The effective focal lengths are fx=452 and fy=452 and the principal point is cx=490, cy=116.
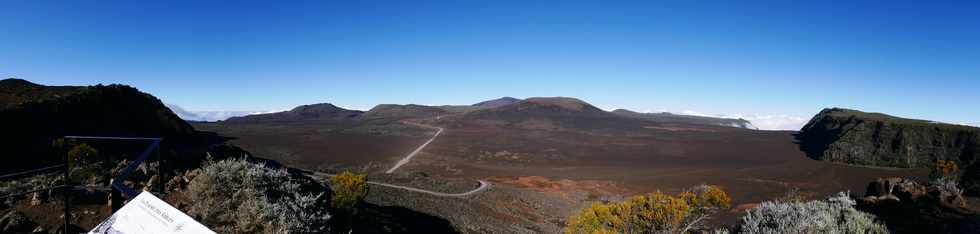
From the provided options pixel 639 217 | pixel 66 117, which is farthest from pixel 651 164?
pixel 66 117

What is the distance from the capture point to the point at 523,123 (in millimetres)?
95500

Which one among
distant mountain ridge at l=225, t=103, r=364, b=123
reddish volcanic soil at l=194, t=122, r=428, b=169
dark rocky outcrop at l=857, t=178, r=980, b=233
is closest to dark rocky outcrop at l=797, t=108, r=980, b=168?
dark rocky outcrop at l=857, t=178, r=980, b=233

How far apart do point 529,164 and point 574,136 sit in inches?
1168

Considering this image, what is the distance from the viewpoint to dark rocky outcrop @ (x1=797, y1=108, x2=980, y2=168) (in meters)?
44.6

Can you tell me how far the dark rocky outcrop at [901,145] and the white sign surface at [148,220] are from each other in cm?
5812

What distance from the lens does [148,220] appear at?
10.2 ft

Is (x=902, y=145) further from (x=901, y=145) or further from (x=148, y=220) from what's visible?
(x=148, y=220)

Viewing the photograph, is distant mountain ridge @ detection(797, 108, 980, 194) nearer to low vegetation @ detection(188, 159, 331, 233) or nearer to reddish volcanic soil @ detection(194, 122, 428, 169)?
reddish volcanic soil @ detection(194, 122, 428, 169)

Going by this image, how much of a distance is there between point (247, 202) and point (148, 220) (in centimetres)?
360

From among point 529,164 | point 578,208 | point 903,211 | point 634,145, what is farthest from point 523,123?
point 903,211

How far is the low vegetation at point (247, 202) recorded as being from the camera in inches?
246

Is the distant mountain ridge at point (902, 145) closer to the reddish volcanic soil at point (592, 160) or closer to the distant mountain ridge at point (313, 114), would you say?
the reddish volcanic soil at point (592, 160)

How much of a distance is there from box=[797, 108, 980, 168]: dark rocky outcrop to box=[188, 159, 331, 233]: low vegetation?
56.3 meters

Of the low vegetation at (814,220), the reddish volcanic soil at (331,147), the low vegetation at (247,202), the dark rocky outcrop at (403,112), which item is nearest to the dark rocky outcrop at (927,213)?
the low vegetation at (814,220)
